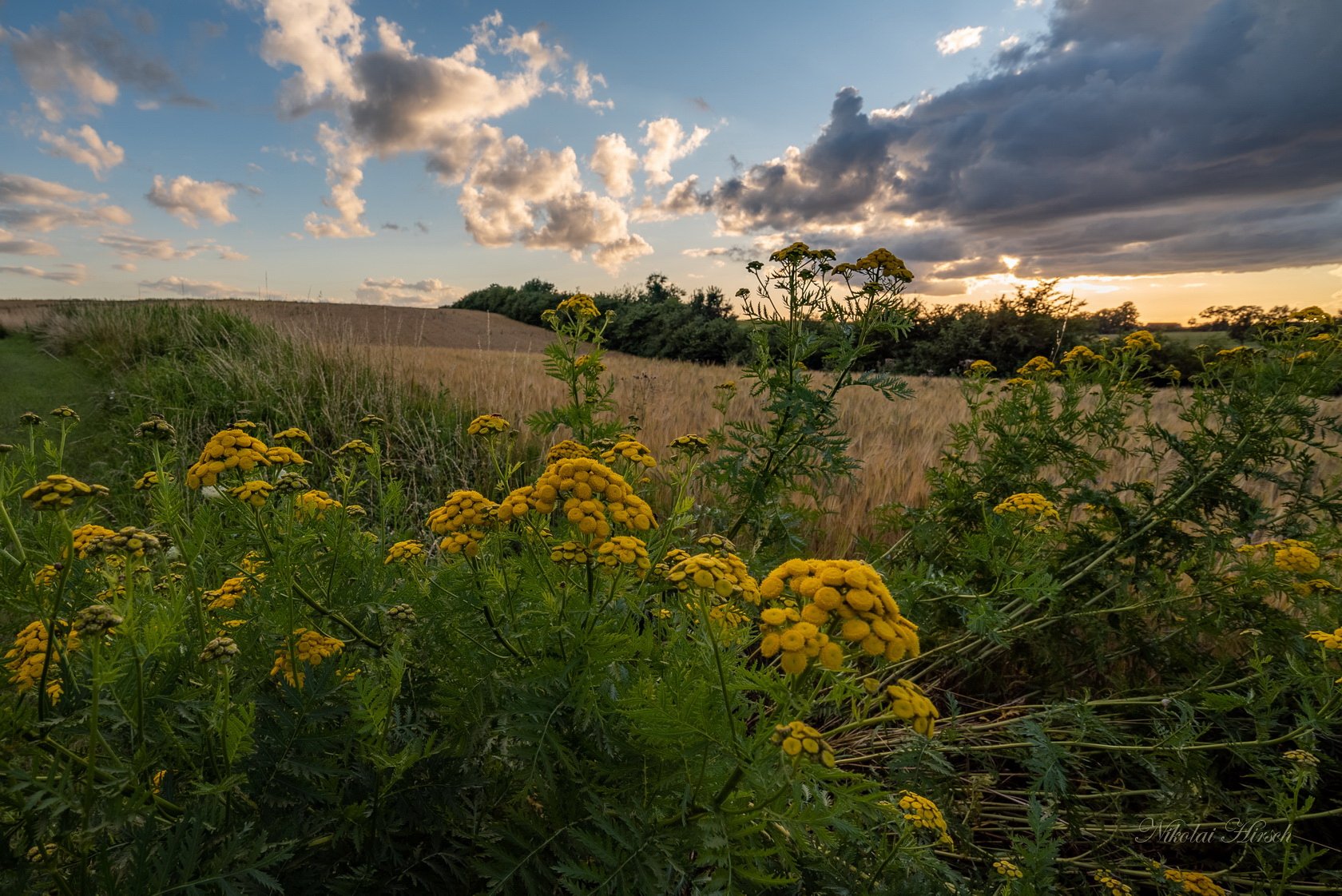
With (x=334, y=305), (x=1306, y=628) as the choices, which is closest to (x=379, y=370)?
(x=1306, y=628)

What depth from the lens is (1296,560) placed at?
9.03ft

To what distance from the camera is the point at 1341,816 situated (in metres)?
2.96

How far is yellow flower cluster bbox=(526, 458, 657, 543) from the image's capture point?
1.60 m

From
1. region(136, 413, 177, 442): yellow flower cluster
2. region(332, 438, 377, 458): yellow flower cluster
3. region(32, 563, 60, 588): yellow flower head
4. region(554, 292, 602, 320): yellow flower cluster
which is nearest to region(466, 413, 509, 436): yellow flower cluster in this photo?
region(332, 438, 377, 458): yellow flower cluster

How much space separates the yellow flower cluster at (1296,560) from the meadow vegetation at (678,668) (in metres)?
0.02

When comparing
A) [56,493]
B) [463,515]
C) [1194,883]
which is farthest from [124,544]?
[1194,883]

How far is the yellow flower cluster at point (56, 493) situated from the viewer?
5.00 feet

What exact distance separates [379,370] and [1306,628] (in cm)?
1023

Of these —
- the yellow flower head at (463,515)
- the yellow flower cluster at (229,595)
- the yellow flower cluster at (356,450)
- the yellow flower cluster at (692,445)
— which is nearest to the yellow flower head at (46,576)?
the yellow flower cluster at (229,595)

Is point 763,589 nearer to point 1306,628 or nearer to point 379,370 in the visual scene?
point 1306,628

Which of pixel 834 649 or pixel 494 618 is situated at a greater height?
pixel 834 649

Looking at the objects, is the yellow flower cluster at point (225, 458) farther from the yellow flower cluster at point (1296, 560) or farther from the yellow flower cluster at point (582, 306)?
the yellow flower cluster at point (1296, 560)

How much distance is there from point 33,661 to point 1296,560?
4727 millimetres

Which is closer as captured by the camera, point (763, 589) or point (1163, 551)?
point (763, 589)
